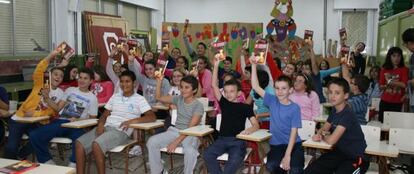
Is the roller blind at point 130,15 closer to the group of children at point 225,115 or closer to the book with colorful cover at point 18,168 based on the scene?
the group of children at point 225,115

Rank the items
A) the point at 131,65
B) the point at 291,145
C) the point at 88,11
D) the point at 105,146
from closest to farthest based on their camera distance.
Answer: the point at 291,145
the point at 105,146
the point at 131,65
the point at 88,11

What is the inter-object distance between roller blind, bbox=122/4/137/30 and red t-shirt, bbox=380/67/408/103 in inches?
278

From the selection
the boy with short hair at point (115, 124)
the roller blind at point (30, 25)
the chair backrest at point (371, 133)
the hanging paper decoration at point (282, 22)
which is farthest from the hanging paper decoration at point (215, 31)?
the chair backrest at point (371, 133)

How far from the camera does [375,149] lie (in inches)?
112

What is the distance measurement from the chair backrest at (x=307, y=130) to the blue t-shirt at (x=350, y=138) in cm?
53

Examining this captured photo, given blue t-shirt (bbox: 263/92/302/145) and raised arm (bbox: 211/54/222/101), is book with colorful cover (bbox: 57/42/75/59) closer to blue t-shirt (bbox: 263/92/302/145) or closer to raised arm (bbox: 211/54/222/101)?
raised arm (bbox: 211/54/222/101)

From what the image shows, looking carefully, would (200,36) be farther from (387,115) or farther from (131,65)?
(387,115)

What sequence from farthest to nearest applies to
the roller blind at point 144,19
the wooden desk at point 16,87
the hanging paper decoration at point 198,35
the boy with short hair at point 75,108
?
the roller blind at point 144,19 < the hanging paper decoration at point 198,35 < the wooden desk at point 16,87 < the boy with short hair at point 75,108

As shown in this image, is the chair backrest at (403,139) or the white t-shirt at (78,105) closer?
the chair backrest at (403,139)

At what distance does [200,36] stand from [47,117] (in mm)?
6931

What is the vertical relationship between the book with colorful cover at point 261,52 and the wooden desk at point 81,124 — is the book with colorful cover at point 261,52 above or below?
above

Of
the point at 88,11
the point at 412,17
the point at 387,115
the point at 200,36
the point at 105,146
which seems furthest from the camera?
the point at 200,36

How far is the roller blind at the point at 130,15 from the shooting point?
10352 millimetres

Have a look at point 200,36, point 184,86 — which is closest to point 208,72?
point 184,86
